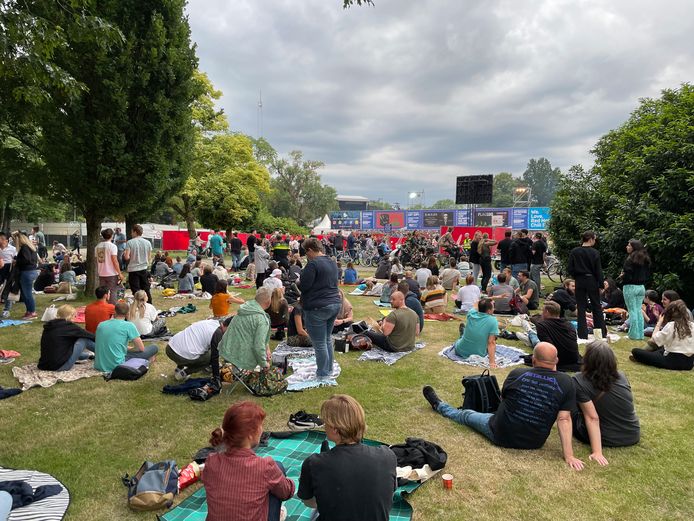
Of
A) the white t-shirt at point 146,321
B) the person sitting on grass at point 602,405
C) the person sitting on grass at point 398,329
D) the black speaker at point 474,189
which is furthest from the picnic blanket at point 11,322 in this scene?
the black speaker at point 474,189

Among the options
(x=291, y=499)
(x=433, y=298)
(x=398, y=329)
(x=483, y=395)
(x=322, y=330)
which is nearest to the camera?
(x=291, y=499)

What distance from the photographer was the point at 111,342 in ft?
19.7

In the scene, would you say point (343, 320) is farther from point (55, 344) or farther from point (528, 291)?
point (528, 291)

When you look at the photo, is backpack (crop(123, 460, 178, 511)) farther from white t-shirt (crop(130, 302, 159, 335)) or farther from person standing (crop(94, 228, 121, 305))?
person standing (crop(94, 228, 121, 305))

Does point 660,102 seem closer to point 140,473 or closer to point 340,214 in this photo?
point 140,473

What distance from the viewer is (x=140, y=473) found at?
351 centimetres

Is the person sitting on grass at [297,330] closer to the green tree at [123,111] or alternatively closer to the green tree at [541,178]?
the green tree at [123,111]

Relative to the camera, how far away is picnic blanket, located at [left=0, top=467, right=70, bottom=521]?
3078 millimetres

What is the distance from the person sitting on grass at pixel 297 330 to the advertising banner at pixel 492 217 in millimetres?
33103

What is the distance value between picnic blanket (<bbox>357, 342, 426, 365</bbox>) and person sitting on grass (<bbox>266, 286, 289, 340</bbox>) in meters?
1.81

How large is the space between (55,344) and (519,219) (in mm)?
37870

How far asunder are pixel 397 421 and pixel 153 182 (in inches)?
362

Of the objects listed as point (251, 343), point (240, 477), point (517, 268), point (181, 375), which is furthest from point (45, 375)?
point (517, 268)

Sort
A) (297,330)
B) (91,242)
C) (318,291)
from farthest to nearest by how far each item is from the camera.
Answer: (91,242)
(297,330)
(318,291)
